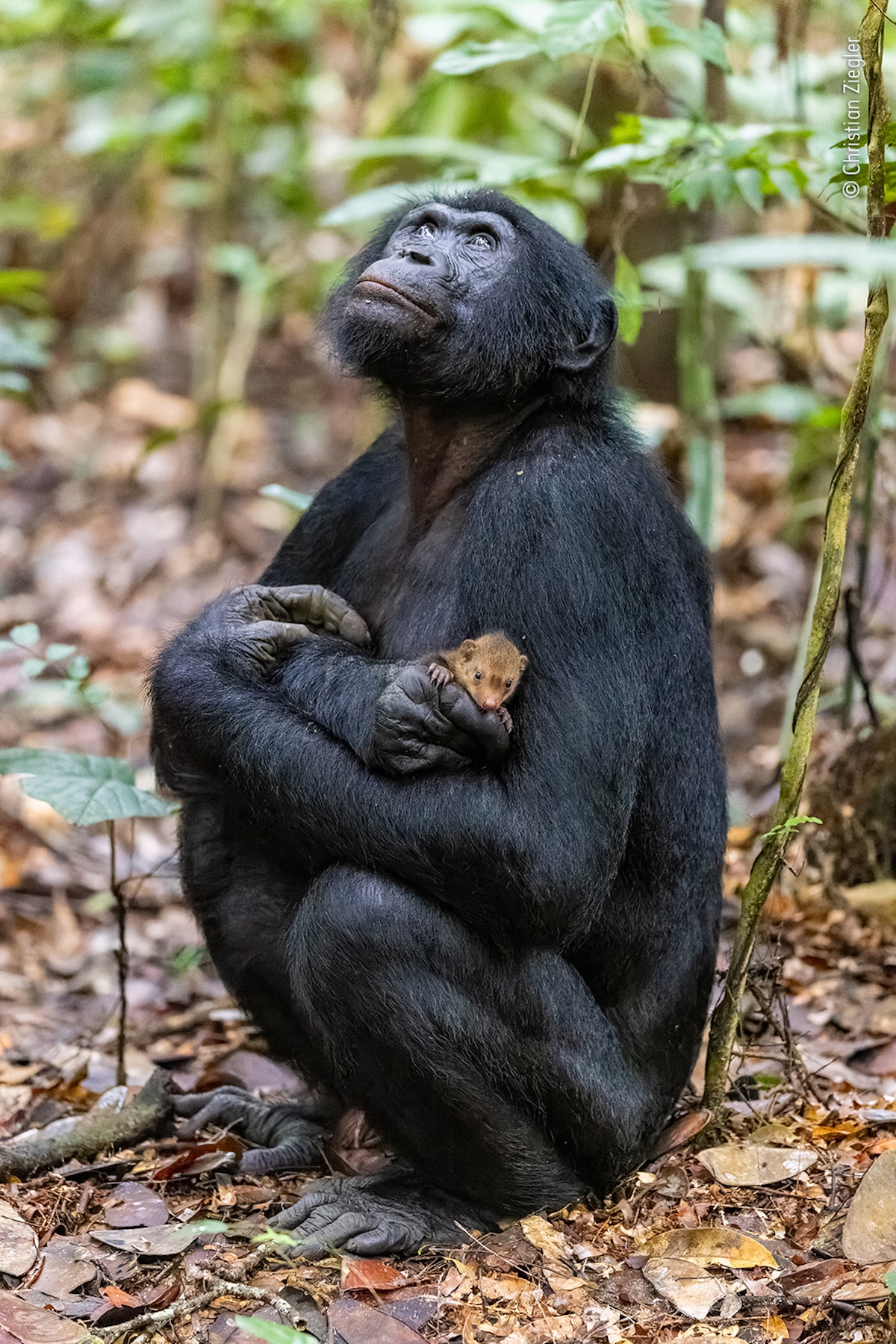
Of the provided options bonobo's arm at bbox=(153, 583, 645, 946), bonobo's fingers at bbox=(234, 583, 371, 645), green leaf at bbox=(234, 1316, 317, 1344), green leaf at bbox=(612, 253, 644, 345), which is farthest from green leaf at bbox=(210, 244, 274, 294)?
green leaf at bbox=(234, 1316, 317, 1344)

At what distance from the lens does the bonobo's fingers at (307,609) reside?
4.72m

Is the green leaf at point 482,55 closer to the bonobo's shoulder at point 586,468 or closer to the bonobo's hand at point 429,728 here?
the bonobo's shoulder at point 586,468

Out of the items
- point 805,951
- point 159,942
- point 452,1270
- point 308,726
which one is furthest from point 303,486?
point 452,1270

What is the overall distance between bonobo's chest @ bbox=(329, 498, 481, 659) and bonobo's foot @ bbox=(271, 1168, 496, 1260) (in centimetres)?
161

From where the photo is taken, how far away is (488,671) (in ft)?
12.8

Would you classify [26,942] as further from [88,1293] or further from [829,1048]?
[829,1048]

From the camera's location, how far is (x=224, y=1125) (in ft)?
16.4

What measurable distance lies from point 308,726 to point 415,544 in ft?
2.94

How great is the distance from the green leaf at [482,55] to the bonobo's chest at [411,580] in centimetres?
181

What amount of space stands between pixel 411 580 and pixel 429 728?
0.86 meters

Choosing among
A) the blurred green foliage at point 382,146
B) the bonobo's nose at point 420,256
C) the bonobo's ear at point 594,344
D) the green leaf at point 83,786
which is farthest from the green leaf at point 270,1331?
the bonobo's nose at point 420,256

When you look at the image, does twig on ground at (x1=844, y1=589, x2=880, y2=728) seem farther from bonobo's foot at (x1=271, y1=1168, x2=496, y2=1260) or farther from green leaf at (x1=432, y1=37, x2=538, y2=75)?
bonobo's foot at (x1=271, y1=1168, x2=496, y2=1260)

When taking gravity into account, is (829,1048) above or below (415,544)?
below

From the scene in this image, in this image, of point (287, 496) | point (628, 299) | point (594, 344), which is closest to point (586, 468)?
point (594, 344)
